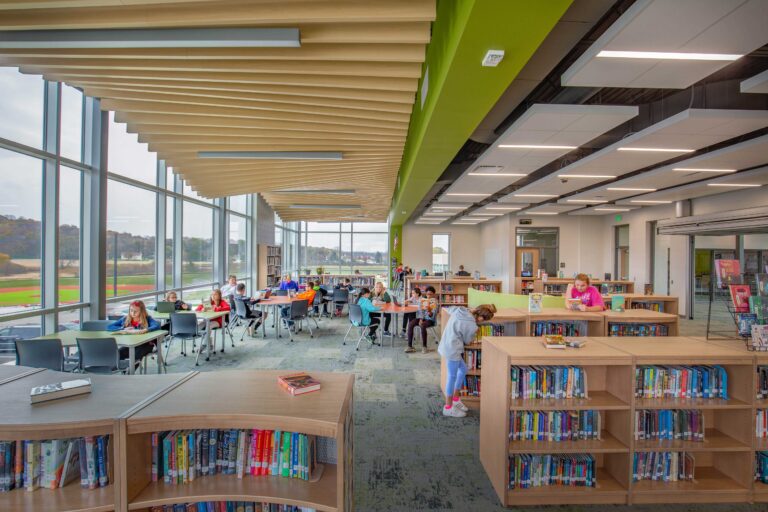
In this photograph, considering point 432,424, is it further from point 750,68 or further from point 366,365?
point 750,68

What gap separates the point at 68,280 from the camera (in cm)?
561

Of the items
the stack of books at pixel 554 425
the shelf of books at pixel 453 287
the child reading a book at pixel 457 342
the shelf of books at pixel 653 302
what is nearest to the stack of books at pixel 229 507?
the stack of books at pixel 554 425

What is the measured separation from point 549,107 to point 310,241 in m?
16.5

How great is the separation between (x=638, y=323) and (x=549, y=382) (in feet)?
10.7

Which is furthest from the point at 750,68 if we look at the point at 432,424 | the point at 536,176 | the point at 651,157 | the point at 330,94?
the point at 432,424

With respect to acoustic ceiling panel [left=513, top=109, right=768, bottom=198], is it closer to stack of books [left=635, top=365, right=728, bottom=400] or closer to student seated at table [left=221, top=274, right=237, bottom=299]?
stack of books [left=635, top=365, right=728, bottom=400]

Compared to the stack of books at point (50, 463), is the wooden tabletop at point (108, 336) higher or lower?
lower

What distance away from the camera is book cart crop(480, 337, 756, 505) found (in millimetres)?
2826

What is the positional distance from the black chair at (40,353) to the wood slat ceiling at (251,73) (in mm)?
2959

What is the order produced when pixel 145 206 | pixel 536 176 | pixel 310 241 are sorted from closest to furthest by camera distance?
pixel 145 206, pixel 536 176, pixel 310 241

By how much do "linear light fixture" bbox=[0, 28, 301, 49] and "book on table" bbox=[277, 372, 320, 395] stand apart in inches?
102

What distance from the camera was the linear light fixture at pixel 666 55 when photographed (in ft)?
10.3

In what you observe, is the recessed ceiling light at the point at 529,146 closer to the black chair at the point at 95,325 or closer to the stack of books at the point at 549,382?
the stack of books at the point at 549,382

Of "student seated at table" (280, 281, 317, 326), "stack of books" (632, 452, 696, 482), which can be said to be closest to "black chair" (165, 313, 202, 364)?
"student seated at table" (280, 281, 317, 326)
